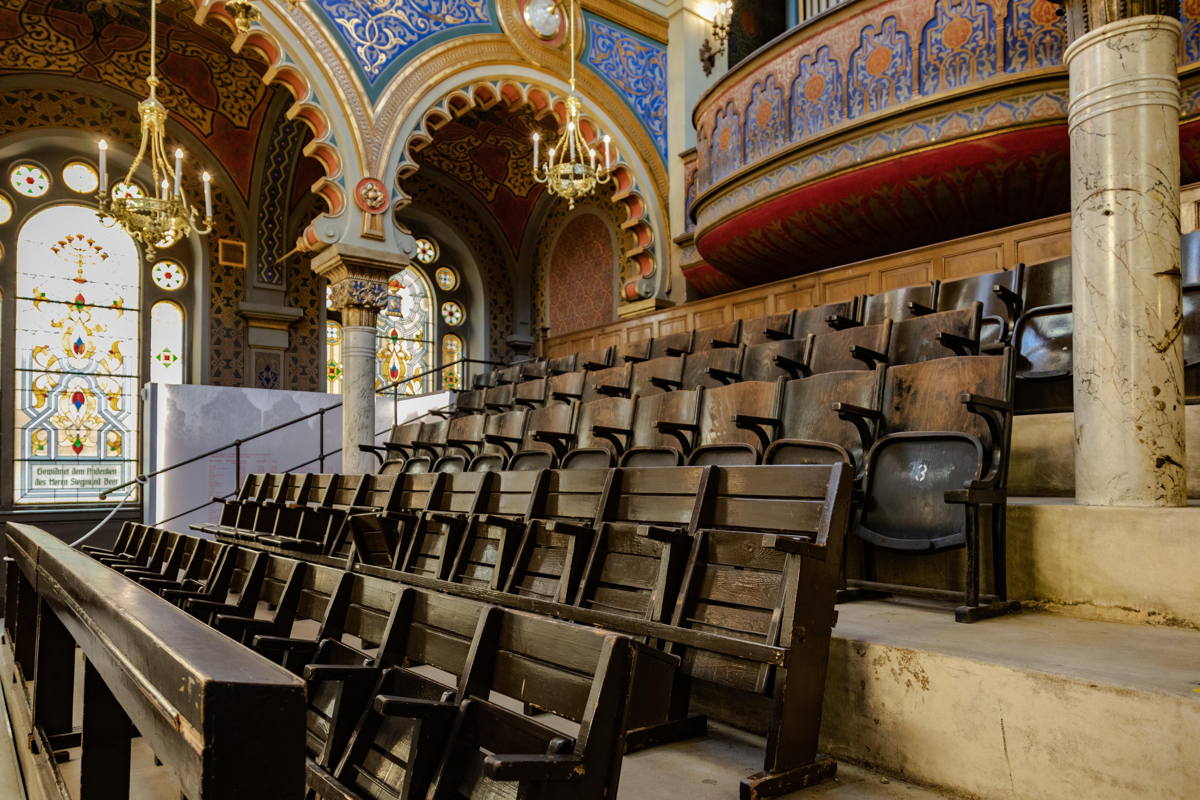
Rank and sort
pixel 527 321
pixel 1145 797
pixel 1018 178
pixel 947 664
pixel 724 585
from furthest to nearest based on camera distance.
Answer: pixel 527 321 < pixel 1018 178 < pixel 724 585 < pixel 947 664 < pixel 1145 797

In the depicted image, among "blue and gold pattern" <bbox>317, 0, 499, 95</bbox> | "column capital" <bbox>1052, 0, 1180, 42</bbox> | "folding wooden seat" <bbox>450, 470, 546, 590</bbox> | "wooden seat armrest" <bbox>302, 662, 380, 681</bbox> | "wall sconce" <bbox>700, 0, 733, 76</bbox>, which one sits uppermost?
"wall sconce" <bbox>700, 0, 733, 76</bbox>

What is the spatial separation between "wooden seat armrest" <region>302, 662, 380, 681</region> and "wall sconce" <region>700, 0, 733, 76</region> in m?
8.35

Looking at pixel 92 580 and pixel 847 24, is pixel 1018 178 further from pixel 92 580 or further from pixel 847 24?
pixel 92 580

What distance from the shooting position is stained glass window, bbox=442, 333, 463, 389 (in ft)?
35.7

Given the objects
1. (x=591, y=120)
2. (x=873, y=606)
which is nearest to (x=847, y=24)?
(x=591, y=120)

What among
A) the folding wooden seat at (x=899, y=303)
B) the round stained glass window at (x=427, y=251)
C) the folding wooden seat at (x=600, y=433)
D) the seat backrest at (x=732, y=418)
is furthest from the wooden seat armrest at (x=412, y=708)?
the round stained glass window at (x=427, y=251)

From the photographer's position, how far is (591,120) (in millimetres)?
8195

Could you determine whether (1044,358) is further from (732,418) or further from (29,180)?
(29,180)

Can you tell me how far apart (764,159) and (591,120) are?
2.75m

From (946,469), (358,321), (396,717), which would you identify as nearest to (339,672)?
(396,717)

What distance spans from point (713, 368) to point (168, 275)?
729cm

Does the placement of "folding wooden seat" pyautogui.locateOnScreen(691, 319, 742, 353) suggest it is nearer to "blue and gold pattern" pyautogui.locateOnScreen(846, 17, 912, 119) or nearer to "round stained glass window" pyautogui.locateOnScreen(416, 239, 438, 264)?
"blue and gold pattern" pyautogui.locateOnScreen(846, 17, 912, 119)

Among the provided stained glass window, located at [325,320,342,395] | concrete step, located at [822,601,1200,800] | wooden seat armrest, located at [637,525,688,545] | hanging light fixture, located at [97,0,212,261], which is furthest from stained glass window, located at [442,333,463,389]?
concrete step, located at [822,601,1200,800]

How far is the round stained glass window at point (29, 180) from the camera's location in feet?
26.9
